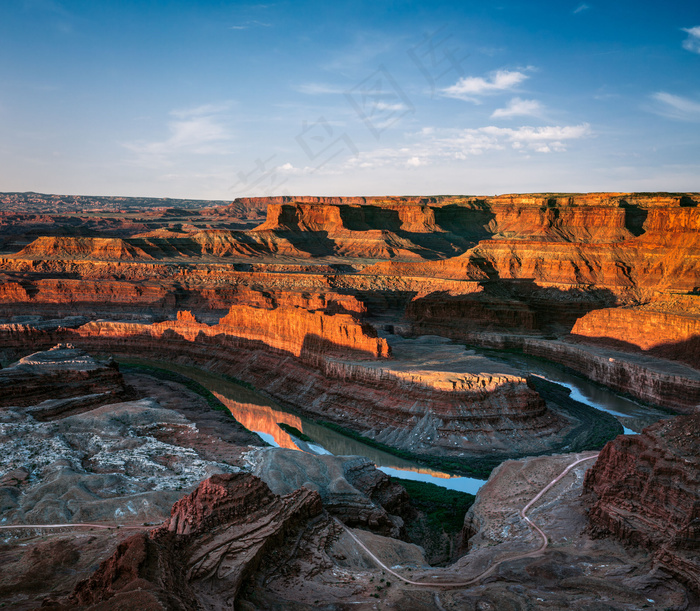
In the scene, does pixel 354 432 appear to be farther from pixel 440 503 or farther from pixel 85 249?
pixel 85 249

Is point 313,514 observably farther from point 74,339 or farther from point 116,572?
point 74,339

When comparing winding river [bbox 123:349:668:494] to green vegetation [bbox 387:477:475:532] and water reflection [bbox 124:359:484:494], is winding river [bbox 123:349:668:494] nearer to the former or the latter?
water reflection [bbox 124:359:484:494]

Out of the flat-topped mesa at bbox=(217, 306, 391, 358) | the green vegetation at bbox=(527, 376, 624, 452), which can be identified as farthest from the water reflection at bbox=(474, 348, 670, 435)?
the flat-topped mesa at bbox=(217, 306, 391, 358)

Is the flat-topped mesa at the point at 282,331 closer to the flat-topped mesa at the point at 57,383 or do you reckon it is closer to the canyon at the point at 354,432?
the canyon at the point at 354,432

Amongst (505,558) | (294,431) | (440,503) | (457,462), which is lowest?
(294,431)

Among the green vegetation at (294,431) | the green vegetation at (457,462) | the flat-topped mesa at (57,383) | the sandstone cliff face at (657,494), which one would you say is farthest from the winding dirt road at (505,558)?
the flat-topped mesa at (57,383)

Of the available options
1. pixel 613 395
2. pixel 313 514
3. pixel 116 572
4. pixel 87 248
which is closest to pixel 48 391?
pixel 313 514

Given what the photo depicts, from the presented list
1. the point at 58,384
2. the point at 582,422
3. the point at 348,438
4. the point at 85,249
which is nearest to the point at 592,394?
the point at 582,422
